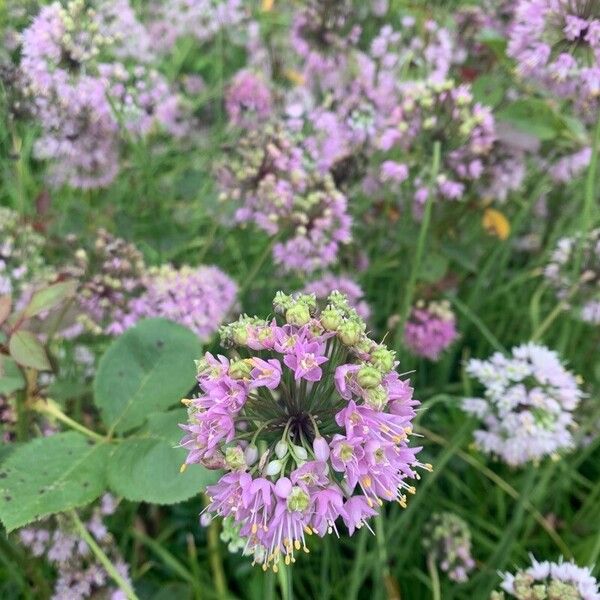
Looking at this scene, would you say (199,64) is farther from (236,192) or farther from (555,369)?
(555,369)

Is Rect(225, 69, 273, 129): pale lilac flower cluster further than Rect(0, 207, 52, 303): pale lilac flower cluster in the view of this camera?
Yes

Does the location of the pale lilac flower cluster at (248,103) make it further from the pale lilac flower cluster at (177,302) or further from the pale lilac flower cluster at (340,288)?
the pale lilac flower cluster at (177,302)

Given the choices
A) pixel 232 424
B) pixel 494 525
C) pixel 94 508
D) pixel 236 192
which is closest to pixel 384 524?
pixel 494 525

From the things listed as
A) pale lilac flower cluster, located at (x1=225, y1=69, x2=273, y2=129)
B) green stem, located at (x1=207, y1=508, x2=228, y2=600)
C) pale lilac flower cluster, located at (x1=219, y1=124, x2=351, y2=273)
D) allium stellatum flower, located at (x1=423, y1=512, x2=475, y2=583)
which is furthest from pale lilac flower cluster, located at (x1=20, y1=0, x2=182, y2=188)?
allium stellatum flower, located at (x1=423, y1=512, x2=475, y2=583)

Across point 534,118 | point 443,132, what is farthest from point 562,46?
point 443,132

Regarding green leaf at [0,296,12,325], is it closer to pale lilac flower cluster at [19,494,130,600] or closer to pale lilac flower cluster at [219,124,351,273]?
pale lilac flower cluster at [19,494,130,600]

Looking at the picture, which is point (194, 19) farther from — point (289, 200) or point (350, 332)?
point (350, 332)

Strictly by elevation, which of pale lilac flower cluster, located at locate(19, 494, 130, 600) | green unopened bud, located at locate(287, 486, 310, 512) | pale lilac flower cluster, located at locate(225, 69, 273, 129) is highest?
green unopened bud, located at locate(287, 486, 310, 512)
